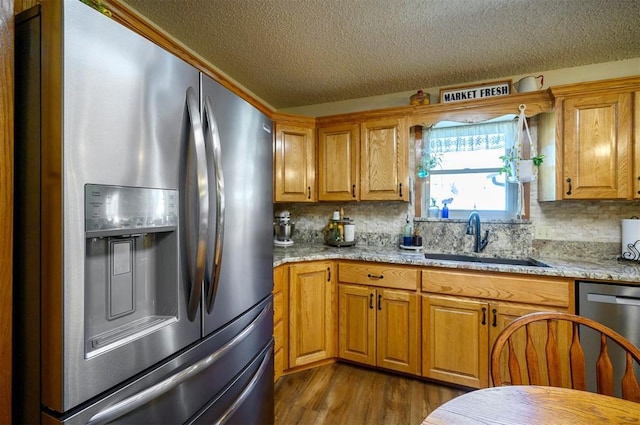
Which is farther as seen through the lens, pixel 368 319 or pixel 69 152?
pixel 368 319

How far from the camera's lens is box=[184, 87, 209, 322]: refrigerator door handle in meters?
0.83

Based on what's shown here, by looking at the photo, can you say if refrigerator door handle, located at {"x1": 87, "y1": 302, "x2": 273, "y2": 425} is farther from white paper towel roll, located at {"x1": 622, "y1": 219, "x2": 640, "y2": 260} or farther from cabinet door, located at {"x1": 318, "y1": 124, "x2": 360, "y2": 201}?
white paper towel roll, located at {"x1": 622, "y1": 219, "x2": 640, "y2": 260}

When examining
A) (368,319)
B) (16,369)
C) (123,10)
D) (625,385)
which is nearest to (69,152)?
(16,369)

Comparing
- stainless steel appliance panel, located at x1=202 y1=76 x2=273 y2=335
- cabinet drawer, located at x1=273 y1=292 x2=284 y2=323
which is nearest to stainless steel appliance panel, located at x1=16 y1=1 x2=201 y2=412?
stainless steel appliance panel, located at x1=202 y1=76 x2=273 y2=335

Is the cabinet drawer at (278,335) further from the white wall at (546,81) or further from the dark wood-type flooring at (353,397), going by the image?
the white wall at (546,81)

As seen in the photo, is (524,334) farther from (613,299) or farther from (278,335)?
(278,335)

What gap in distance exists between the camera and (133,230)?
27.3 inches

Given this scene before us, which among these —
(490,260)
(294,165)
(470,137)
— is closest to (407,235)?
(490,260)

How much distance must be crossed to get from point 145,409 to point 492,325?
197cm

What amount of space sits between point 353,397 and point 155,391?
1541mm

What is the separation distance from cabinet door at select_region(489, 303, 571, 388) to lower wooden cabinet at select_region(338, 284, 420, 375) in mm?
496

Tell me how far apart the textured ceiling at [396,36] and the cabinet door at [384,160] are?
436mm

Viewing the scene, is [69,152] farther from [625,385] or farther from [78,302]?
[625,385]

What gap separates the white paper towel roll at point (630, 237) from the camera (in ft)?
6.16
